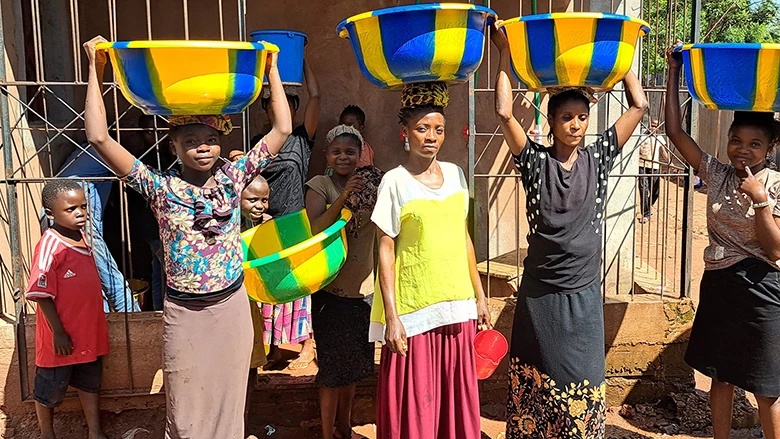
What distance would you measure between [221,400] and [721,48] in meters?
2.42

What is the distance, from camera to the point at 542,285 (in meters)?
2.81

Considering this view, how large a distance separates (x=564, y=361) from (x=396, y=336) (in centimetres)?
74

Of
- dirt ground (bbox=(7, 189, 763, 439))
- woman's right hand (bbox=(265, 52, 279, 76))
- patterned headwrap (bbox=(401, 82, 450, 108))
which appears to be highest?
woman's right hand (bbox=(265, 52, 279, 76))

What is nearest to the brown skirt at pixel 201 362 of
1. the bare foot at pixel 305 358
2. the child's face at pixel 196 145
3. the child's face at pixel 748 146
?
the child's face at pixel 196 145

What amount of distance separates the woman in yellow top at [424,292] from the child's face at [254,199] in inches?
35.7

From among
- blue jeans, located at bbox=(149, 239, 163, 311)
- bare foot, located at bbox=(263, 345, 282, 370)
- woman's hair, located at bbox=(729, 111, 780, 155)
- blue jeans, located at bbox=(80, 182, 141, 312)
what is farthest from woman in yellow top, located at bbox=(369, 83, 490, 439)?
blue jeans, located at bbox=(149, 239, 163, 311)

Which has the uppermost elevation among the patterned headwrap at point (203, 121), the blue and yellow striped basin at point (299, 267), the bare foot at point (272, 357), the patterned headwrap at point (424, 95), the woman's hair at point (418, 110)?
the patterned headwrap at point (424, 95)

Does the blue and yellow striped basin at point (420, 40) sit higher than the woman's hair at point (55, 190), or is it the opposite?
the blue and yellow striped basin at point (420, 40)

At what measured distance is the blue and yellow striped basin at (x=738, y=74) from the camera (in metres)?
2.52

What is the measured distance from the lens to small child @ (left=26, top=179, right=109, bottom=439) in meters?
3.13

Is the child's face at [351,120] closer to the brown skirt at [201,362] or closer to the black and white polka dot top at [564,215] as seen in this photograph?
the black and white polka dot top at [564,215]

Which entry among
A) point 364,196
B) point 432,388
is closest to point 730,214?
point 432,388

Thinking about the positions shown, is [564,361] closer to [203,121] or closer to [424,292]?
[424,292]

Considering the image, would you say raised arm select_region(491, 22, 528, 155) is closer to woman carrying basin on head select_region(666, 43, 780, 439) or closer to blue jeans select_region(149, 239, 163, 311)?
woman carrying basin on head select_region(666, 43, 780, 439)
